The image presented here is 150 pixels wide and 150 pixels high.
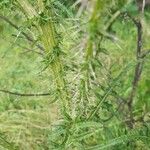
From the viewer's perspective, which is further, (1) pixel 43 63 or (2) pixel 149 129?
(2) pixel 149 129

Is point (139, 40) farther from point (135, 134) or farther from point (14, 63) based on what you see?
point (14, 63)

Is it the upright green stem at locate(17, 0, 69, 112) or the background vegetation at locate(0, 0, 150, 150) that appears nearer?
the background vegetation at locate(0, 0, 150, 150)

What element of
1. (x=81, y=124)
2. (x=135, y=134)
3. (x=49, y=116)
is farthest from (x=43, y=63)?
(x=49, y=116)

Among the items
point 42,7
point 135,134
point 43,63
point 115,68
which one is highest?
point 115,68

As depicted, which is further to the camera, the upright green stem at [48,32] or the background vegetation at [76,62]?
the upright green stem at [48,32]

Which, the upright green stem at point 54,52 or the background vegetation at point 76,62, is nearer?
the background vegetation at point 76,62

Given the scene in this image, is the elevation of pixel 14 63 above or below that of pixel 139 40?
above

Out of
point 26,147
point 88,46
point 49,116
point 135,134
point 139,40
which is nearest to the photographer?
point 88,46

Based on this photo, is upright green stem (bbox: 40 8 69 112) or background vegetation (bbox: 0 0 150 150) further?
upright green stem (bbox: 40 8 69 112)

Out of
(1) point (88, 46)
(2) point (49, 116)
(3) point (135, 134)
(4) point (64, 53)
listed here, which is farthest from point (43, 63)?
(2) point (49, 116)

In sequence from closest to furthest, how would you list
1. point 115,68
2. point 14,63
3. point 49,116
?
point 49,116 → point 115,68 → point 14,63
